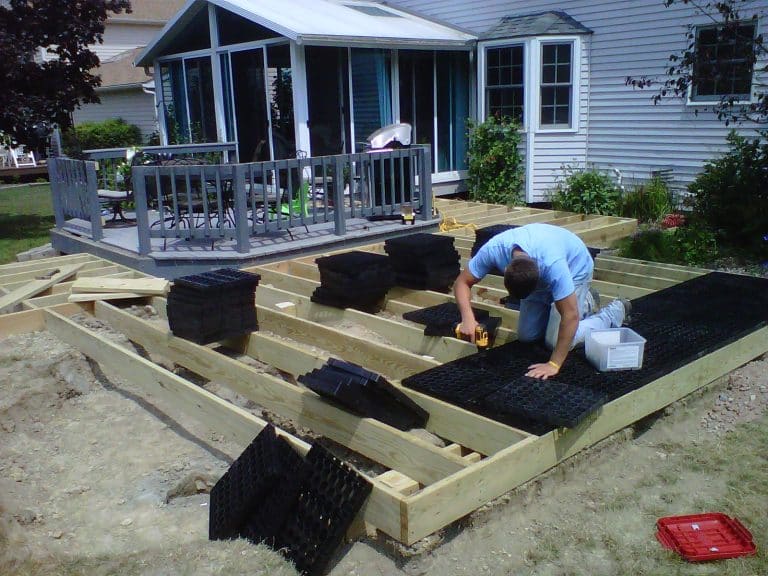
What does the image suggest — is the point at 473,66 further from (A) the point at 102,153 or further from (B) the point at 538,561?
(B) the point at 538,561

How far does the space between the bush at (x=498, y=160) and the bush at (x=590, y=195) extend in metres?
0.98

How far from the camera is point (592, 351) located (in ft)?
14.4

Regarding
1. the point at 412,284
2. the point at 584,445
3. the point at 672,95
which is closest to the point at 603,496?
the point at 584,445

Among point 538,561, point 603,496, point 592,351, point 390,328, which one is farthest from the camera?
point 390,328

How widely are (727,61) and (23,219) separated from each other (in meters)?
12.3

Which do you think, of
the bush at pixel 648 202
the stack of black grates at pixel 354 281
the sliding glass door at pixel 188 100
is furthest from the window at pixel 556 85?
the stack of black grates at pixel 354 281

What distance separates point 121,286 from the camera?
6.83 m

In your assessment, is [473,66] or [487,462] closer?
[487,462]

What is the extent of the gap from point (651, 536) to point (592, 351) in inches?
52.7

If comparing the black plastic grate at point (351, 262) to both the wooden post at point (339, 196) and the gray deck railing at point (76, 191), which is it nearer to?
the wooden post at point (339, 196)

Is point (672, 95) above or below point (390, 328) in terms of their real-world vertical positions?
above

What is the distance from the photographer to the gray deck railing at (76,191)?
28.4 ft

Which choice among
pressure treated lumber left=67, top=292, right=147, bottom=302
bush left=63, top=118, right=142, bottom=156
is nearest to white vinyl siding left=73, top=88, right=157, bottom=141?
bush left=63, top=118, right=142, bottom=156

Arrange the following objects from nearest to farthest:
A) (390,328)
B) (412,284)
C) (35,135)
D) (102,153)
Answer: (390,328) → (412,284) → (102,153) → (35,135)
